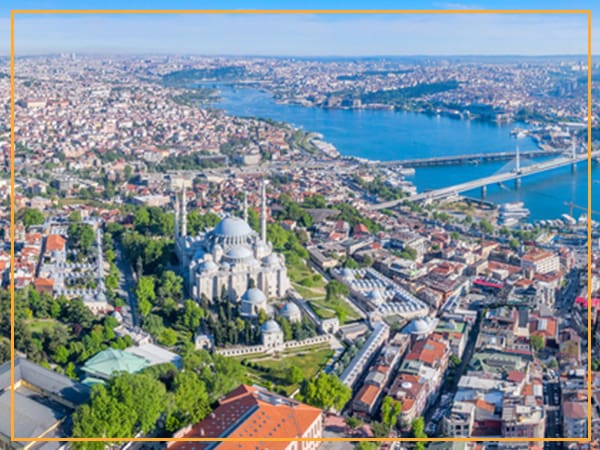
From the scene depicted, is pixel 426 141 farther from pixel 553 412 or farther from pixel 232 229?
pixel 553 412

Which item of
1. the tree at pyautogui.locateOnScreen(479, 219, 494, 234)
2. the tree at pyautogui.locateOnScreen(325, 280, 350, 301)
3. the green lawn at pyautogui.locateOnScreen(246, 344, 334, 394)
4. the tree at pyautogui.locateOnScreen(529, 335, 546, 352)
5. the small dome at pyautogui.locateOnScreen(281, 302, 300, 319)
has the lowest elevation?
the green lawn at pyautogui.locateOnScreen(246, 344, 334, 394)

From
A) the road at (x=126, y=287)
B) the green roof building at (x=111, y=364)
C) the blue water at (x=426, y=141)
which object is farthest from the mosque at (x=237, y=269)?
the blue water at (x=426, y=141)

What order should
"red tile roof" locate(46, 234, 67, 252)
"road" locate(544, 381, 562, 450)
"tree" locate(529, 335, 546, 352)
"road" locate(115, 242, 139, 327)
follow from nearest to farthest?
"road" locate(544, 381, 562, 450) → "tree" locate(529, 335, 546, 352) → "road" locate(115, 242, 139, 327) → "red tile roof" locate(46, 234, 67, 252)

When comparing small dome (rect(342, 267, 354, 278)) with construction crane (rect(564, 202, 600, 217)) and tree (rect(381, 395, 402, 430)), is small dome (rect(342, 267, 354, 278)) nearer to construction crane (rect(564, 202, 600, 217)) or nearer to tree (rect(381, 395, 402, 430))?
tree (rect(381, 395, 402, 430))

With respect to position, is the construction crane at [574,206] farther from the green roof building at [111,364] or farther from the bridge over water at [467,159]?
the green roof building at [111,364]

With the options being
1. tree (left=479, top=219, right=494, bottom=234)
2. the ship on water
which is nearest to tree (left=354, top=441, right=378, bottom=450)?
tree (left=479, top=219, right=494, bottom=234)

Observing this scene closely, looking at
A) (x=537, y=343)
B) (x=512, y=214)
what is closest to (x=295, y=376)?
(x=537, y=343)

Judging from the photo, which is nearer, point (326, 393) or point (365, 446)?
point (365, 446)
